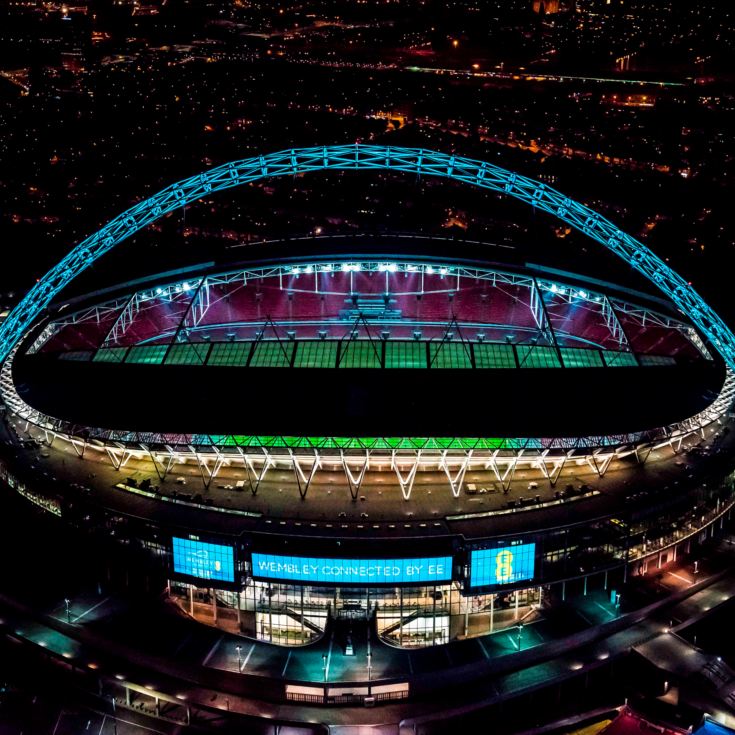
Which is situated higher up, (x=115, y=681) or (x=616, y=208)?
(x=616, y=208)

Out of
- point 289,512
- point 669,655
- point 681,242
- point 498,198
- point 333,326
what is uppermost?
point 498,198

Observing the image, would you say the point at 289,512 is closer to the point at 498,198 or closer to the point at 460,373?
the point at 460,373

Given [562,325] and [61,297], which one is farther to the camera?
[61,297]

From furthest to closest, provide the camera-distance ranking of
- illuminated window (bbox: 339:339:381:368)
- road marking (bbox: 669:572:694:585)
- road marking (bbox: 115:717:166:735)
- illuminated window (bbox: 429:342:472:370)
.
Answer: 1. illuminated window (bbox: 339:339:381:368)
2. illuminated window (bbox: 429:342:472:370)
3. road marking (bbox: 669:572:694:585)
4. road marking (bbox: 115:717:166:735)

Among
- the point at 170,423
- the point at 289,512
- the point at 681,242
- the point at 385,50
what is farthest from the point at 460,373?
the point at 385,50

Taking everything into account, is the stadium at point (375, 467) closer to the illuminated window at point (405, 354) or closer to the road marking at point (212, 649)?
the illuminated window at point (405, 354)

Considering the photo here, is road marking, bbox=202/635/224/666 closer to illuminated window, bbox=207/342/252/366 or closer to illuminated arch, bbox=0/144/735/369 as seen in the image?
illuminated window, bbox=207/342/252/366

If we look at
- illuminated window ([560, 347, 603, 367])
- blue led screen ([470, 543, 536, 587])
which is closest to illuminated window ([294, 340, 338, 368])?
illuminated window ([560, 347, 603, 367])
